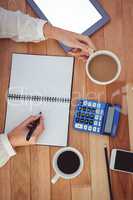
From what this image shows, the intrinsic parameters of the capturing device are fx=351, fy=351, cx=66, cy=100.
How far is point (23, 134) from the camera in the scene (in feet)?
2.89

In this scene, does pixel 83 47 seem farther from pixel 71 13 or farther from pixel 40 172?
pixel 40 172

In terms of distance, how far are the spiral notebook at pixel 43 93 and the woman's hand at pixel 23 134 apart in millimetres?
26

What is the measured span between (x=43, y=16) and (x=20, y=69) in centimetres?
15

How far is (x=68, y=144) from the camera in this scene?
2.95 ft

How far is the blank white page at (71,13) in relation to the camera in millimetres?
931

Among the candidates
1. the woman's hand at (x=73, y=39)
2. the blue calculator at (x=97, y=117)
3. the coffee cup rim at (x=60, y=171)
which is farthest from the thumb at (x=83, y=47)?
the coffee cup rim at (x=60, y=171)

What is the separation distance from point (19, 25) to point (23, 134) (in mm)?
278

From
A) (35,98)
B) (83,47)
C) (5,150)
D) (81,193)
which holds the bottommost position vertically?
(81,193)

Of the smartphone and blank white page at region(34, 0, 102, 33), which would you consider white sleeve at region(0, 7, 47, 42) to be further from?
the smartphone

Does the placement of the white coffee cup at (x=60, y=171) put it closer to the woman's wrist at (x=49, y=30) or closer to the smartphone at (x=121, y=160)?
the smartphone at (x=121, y=160)

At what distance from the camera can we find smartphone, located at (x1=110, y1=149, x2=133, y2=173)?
0.86 meters

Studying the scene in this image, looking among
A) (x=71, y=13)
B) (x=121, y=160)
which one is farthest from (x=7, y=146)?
(x=71, y=13)

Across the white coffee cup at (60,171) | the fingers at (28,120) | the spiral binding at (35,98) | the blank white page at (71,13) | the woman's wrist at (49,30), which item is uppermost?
the blank white page at (71,13)

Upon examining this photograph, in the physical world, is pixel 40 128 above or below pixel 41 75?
below
